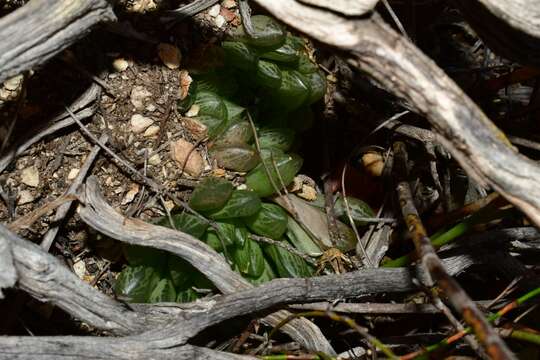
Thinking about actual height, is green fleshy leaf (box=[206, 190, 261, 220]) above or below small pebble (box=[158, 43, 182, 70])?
below

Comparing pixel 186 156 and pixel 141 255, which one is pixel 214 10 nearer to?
pixel 186 156

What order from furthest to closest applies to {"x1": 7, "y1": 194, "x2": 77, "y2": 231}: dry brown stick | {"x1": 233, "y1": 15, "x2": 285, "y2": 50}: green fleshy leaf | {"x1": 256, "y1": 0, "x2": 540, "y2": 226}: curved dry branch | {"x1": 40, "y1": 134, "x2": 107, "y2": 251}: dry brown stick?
{"x1": 233, "y1": 15, "x2": 285, "y2": 50}: green fleshy leaf
{"x1": 40, "y1": 134, "x2": 107, "y2": 251}: dry brown stick
{"x1": 7, "y1": 194, "x2": 77, "y2": 231}: dry brown stick
{"x1": 256, "y1": 0, "x2": 540, "y2": 226}: curved dry branch

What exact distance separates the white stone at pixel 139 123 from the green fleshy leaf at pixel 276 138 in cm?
32

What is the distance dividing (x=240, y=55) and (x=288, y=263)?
21.2 inches

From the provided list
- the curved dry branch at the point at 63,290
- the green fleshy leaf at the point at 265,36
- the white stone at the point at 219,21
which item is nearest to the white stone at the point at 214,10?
the white stone at the point at 219,21

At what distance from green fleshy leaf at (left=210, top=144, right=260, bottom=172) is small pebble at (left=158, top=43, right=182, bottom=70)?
238 mm

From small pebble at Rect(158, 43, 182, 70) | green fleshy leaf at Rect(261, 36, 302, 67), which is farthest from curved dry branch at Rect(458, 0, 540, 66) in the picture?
small pebble at Rect(158, 43, 182, 70)

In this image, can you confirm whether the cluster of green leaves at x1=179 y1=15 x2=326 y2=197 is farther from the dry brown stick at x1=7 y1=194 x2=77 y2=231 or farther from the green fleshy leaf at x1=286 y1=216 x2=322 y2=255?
the dry brown stick at x1=7 y1=194 x2=77 y2=231

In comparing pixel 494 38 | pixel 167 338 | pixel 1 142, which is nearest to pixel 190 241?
pixel 167 338

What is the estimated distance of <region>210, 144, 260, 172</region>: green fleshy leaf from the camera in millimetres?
1698

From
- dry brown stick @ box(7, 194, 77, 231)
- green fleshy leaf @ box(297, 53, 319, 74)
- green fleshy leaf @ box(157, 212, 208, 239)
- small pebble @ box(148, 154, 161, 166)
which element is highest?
dry brown stick @ box(7, 194, 77, 231)

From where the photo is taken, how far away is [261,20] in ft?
5.66

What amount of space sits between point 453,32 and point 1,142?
56.0 inches

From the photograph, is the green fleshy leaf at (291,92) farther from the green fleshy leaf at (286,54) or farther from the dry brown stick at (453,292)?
the dry brown stick at (453,292)
